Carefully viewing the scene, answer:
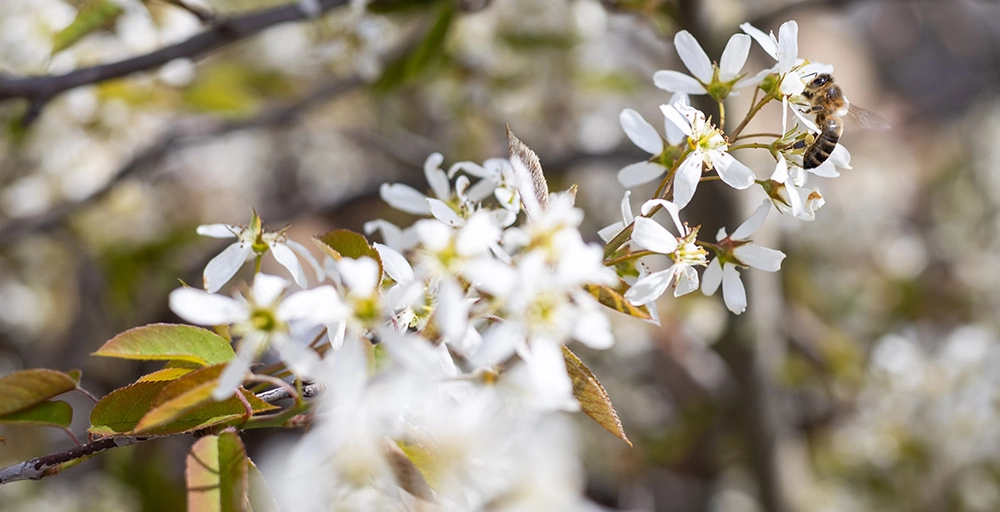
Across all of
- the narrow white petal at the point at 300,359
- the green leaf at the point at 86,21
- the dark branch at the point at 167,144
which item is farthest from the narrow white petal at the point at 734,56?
the dark branch at the point at 167,144

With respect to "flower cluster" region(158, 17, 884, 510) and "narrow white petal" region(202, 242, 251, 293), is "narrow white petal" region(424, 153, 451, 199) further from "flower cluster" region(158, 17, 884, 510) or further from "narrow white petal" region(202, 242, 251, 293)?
"narrow white petal" region(202, 242, 251, 293)

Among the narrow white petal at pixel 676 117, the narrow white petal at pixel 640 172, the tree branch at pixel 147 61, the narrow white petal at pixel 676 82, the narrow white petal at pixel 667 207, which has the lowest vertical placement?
the tree branch at pixel 147 61

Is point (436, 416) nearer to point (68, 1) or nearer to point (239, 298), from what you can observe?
point (239, 298)

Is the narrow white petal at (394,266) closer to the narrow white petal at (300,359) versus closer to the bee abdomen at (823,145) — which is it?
the narrow white petal at (300,359)

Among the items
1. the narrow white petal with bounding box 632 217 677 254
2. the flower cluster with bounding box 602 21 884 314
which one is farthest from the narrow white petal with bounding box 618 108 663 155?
the narrow white petal with bounding box 632 217 677 254

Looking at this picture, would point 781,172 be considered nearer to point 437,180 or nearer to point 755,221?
point 755,221
